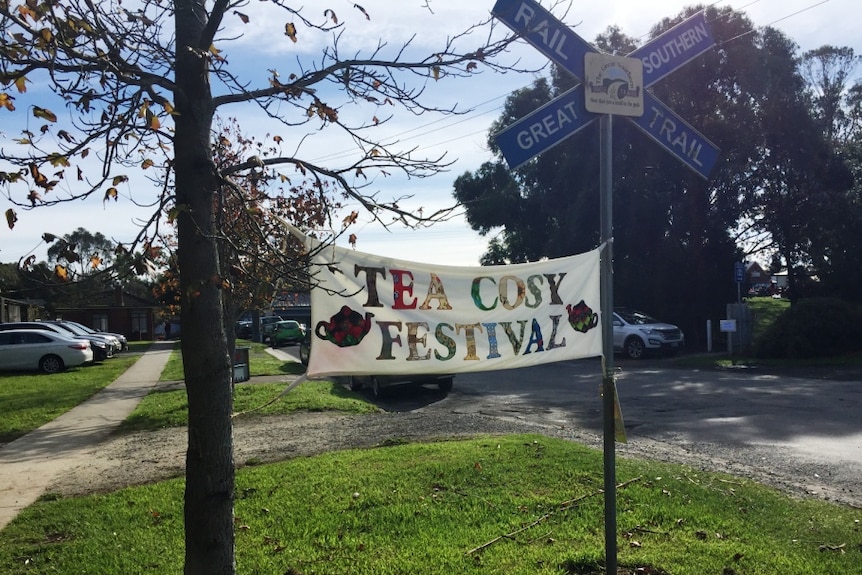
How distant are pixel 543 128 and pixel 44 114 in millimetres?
2389

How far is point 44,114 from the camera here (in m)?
2.85

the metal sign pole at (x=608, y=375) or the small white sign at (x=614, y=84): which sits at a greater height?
the small white sign at (x=614, y=84)

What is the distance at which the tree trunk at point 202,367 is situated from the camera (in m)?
3.44

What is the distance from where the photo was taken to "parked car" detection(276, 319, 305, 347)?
45.2 m

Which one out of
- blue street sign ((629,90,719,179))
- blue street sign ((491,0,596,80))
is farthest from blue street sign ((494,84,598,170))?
blue street sign ((629,90,719,179))

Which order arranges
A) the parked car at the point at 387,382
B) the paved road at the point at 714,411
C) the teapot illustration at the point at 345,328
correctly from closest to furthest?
the teapot illustration at the point at 345,328
the paved road at the point at 714,411
the parked car at the point at 387,382

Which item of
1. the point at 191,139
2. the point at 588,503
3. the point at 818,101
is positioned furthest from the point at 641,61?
the point at 818,101

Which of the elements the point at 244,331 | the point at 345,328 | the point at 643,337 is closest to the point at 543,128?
the point at 345,328

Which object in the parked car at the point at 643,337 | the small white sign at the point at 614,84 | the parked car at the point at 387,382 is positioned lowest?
the parked car at the point at 387,382

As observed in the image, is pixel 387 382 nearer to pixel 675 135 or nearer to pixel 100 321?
pixel 675 135

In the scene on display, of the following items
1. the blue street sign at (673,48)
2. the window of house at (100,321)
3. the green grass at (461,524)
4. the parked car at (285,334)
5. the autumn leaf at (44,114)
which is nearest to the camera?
the autumn leaf at (44,114)

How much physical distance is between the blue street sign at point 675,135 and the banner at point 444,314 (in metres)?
0.78

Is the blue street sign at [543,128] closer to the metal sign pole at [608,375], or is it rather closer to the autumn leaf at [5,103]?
the metal sign pole at [608,375]

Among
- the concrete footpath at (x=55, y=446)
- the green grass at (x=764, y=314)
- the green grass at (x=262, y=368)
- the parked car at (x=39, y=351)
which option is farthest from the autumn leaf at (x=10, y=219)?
the green grass at (x=764, y=314)
